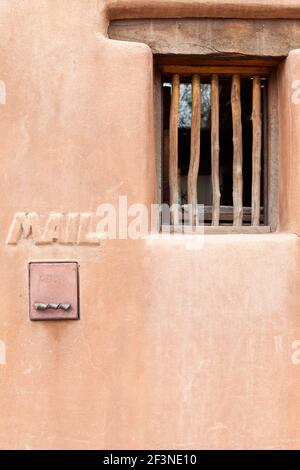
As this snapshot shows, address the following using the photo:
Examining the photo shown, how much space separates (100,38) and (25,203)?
104cm

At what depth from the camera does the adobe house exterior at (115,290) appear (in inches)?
120

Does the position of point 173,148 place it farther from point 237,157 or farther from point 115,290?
point 115,290

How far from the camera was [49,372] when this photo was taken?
3074mm

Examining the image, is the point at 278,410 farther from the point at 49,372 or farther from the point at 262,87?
the point at 262,87

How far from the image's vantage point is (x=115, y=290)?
121 inches

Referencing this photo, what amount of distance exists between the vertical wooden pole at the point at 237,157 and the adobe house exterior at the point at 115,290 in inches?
11.5

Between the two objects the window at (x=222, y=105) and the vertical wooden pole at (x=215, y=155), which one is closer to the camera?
the window at (x=222, y=105)

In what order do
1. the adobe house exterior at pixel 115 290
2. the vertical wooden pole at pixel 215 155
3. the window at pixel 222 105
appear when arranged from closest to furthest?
the adobe house exterior at pixel 115 290 → the window at pixel 222 105 → the vertical wooden pole at pixel 215 155

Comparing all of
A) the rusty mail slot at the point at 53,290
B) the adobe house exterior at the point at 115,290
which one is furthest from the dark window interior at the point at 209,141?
the rusty mail slot at the point at 53,290

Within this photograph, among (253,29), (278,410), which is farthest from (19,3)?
(278,410)

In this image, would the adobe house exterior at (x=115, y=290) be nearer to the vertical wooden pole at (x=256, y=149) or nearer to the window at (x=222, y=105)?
the window at (x=222, y=105)

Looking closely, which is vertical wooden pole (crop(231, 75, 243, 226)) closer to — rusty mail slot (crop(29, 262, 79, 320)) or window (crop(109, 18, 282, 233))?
window (crop(109, 18, 282, 233))

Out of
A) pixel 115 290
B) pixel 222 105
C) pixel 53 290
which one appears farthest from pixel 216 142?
pixel 53 290

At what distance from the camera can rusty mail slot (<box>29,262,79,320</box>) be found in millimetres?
3057
